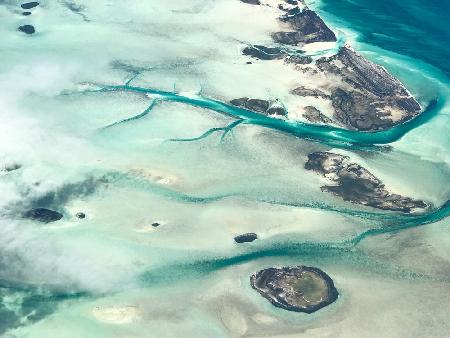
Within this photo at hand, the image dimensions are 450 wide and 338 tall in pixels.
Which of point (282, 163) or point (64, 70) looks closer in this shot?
point (282, 163)

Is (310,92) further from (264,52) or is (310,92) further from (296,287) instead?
(296,287)

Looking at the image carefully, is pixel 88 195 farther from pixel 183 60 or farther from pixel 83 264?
pixel 183 60

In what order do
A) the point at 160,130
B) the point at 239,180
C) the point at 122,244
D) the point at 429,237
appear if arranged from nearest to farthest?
the point at 122,244, the point at 429,237, the point at 239,180, the point at 160,130

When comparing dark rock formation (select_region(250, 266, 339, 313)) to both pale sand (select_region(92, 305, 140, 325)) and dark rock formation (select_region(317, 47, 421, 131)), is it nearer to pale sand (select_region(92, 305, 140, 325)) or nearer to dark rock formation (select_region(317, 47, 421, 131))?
pale sand (select_region(92, 305, 140, 325))

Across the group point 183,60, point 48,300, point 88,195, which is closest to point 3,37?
point 183,60

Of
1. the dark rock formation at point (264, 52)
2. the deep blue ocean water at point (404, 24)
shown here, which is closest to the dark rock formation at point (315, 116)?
the dark rock formation at point (264, 52)

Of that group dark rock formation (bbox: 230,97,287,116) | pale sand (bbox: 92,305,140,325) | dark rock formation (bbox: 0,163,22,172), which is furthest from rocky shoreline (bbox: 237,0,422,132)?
pale sand (bbox: 92,305,140,325)

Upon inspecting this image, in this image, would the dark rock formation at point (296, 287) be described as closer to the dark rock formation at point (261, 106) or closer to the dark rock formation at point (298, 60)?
the dark rock formation at point (261, 106)
